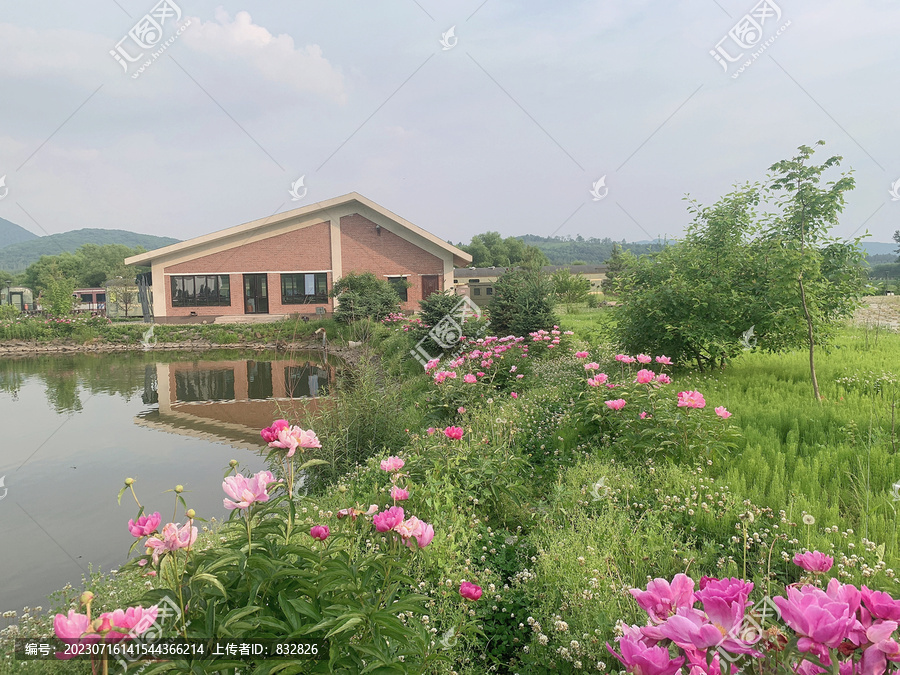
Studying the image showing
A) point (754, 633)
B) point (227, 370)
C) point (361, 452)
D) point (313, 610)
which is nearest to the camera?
point (754, 633)

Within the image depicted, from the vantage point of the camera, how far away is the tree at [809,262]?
6.36 meters

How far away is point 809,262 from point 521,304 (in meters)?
6.78

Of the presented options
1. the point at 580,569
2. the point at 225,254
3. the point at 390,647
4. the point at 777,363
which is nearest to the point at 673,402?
the point at 580,569

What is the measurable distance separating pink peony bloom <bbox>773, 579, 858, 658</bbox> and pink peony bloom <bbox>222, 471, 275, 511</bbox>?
1380 mm

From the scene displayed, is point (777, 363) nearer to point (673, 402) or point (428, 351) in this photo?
point (673, 402)

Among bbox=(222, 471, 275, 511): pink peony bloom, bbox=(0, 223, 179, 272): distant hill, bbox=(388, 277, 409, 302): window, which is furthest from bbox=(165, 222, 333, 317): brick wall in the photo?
bbox=(0, 223, 179, 272): distant hill

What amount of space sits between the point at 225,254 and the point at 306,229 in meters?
4.36

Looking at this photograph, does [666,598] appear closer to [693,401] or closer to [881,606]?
[881,606]

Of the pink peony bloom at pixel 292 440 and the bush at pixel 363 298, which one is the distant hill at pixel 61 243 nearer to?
the bush at pixel 363 298

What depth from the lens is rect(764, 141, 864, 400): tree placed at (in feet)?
20.9

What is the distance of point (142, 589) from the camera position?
290cm

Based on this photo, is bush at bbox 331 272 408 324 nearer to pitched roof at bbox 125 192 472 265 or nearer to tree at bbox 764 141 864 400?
pitched roof at bbox 125 192 472 265

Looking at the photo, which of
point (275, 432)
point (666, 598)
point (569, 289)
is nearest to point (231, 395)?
point (275, 432)

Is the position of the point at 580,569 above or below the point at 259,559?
below
